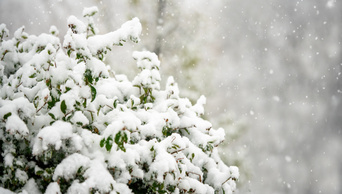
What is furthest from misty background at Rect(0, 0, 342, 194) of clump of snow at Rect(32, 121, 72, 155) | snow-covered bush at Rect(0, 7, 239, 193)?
clump of snow at Rect(32, 121, 72, 155)

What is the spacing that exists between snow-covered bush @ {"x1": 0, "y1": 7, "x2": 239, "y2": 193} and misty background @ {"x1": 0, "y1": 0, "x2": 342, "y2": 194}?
7.50 metres

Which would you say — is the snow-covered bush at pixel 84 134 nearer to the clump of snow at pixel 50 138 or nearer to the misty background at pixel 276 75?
the clump of snow at pixel 50 138

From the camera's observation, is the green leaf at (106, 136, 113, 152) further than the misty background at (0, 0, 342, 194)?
No

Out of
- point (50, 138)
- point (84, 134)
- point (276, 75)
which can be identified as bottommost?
point (50, 138)

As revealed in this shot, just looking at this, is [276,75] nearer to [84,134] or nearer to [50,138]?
[84,134]

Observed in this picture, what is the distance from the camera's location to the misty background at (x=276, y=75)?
1113 centimetres

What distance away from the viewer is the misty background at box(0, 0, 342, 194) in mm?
11133

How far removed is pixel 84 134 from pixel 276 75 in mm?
12844

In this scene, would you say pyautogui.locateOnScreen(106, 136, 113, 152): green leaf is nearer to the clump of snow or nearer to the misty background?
the clump of snow

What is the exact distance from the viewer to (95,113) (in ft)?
5.97

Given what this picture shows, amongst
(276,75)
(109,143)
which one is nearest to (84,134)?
(109,143)

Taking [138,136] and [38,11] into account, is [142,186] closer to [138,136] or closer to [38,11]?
[138,136]

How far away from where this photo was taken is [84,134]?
5.42 feet

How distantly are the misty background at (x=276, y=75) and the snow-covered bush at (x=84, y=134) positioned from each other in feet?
24.6
